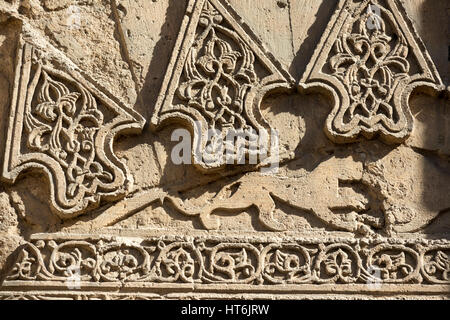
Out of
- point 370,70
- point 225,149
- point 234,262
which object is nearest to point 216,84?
point 225,149

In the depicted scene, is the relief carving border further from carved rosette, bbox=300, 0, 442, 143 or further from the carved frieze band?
carved rosette, bbox=300, 0, 442, 143

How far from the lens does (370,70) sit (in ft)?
20.5

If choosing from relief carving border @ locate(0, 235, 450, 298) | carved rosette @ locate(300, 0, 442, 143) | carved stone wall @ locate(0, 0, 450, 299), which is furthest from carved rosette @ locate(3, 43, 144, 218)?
carved rosette @ locate(300, 0, 442, 143)

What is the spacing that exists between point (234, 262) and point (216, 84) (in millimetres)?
1028

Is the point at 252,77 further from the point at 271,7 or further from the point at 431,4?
the point at 431,4

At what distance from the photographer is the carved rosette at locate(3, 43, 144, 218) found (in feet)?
19.7

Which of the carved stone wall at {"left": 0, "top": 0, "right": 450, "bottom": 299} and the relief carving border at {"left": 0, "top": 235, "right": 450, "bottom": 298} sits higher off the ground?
the carved stone wall at {"left": 0, "top": 0, "right": 450, "bottom": 299}

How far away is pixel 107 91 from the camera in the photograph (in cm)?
624

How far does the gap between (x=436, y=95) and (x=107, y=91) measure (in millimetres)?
1848

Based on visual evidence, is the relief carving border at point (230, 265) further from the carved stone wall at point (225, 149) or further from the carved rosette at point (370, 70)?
the carved rosette at point (370, 70)

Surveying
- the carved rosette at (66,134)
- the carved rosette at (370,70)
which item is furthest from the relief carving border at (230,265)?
the carved rosette at (370,70)

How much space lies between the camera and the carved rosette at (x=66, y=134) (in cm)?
601

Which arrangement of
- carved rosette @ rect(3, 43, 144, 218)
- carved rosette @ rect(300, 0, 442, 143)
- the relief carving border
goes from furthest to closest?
carved rosette @ rect(300, 0, 442, 143) < carved rosette @ rect(3, 43, 144, 218) < the relief carving border

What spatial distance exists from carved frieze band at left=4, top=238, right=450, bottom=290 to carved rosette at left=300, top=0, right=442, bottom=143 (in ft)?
2.15
